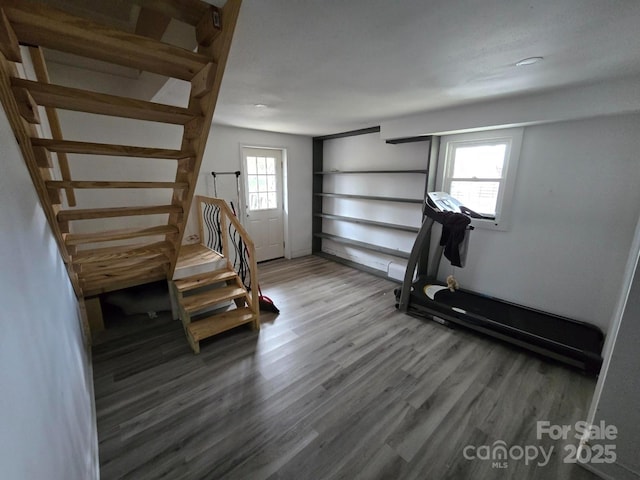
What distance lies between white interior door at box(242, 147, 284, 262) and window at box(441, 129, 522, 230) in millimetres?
2855

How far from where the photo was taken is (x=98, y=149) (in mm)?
1316

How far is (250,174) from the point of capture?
4.60 metres

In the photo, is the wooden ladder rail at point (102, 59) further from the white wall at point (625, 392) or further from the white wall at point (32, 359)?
the white wall at point (625, 392)

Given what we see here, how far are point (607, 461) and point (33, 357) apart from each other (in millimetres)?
2807

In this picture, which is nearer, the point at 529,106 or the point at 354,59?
the point at 354,59

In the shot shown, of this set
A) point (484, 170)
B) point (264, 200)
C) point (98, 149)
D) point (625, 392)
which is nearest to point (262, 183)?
point (264, 200)

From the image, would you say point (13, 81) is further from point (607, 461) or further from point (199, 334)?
point (607, 461)

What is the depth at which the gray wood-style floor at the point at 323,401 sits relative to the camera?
1.56 metres

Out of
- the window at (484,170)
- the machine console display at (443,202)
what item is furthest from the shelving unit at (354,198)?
the machine console display at (443,202)

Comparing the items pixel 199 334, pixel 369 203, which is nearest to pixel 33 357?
pixel 199 334

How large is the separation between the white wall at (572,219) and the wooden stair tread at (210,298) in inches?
121

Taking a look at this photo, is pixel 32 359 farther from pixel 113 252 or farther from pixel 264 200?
pixel 264 200

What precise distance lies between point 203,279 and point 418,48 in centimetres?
281

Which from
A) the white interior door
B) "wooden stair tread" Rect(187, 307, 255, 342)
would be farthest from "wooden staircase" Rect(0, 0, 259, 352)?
the white interior door
